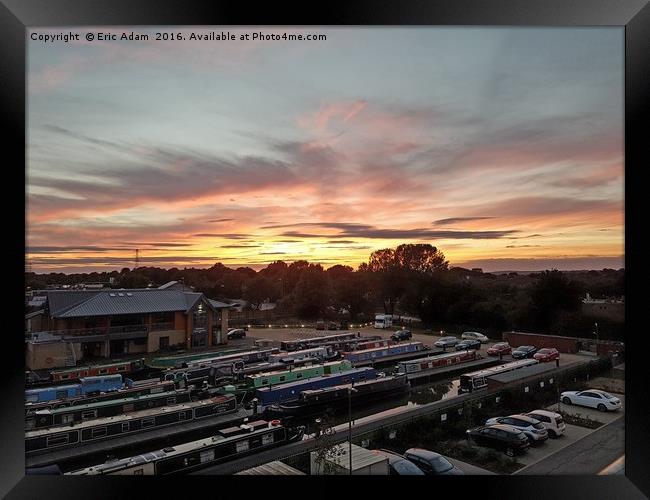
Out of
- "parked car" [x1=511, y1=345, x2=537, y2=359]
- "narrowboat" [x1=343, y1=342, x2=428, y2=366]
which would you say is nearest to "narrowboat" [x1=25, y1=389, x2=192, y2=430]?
"narrowboat" [x1=343, y1=342, x2=428, y2=366]

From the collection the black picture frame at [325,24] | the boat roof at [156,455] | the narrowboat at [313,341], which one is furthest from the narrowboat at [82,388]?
the narrowboat at [313,341]

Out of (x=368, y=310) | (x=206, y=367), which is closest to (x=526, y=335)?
(x=368, y=310)

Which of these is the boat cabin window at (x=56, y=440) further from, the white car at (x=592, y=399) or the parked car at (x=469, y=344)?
the white car at (x=592, y=399)

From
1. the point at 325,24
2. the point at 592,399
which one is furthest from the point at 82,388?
the point at 592,399

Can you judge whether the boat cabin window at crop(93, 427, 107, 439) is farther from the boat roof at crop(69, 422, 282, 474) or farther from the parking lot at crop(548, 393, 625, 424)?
the parking lot at crop(548, 393, 625, 424)

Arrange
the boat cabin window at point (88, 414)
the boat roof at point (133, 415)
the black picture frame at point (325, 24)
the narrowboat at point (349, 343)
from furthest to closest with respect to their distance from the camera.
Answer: the narrowboat at point (349, 343) < the boat cabin window at point (88, 414) < the boat roof at point (133, 415) < the black picture frame at point (325, 24)

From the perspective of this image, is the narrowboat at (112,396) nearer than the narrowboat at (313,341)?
Yes

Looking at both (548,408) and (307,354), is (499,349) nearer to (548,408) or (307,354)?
(548,408)
